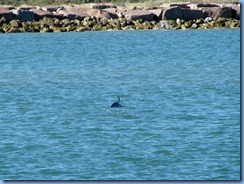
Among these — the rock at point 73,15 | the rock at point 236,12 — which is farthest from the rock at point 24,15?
the rock at point 236,12

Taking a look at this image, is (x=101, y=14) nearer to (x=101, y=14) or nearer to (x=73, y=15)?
(x=101, y=14)

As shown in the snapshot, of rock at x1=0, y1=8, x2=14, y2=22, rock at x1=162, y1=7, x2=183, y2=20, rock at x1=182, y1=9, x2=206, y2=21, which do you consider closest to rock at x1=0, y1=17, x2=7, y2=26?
rock at x1=0, y1=8, x2=14, y2=22

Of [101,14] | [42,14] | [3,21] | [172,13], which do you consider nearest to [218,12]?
[172,13]

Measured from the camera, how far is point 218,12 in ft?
152

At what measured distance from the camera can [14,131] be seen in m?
16.4

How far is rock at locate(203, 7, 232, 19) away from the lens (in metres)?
46.4

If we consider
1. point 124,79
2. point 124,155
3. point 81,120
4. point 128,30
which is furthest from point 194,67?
point 128,30

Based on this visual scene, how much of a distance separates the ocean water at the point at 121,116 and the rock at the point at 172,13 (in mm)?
10631

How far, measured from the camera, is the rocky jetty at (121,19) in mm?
46094

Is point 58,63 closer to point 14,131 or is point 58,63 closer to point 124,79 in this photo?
point 124,79

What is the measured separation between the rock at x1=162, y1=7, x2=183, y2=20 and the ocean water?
34.9 ft

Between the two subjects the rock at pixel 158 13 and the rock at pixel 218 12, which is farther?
the rock at pixel 218 12

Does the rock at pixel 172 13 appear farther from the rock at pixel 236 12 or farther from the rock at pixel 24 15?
the rock at pixel 24 15

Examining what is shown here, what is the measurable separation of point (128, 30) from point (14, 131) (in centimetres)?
3013
